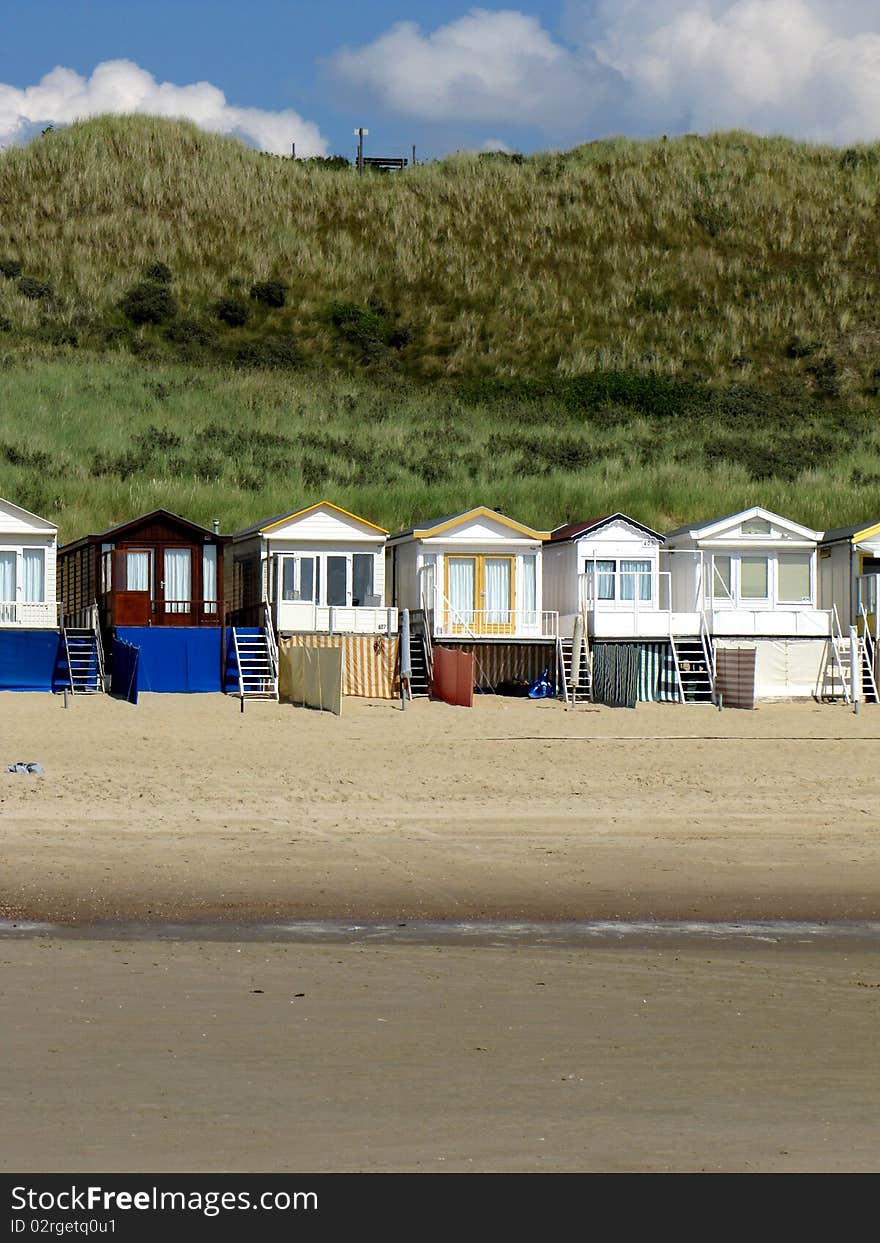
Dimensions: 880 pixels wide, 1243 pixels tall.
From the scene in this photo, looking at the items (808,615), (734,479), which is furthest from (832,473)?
(808,615)

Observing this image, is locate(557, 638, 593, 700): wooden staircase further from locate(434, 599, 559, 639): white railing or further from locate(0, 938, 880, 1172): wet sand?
locate(0, 938, 880, 1172): wet sand

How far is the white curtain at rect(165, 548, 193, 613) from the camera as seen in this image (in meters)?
33.8

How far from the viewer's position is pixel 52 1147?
725 cm

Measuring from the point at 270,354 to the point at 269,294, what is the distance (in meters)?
6.84

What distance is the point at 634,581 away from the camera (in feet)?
115

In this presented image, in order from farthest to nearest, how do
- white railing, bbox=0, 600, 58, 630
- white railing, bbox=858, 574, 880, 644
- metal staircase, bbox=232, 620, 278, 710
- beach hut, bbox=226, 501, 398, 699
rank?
white railing, bbox=858, 574, 880, 644 < beach hut, bbox=226, 501, 398, 699 < white railing, bbox=0, 600, 58, 630 < metal staircase, bbox=232, 620, 278, 710

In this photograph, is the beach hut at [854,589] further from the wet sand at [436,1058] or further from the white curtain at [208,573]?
the wet sand at [436,1058]

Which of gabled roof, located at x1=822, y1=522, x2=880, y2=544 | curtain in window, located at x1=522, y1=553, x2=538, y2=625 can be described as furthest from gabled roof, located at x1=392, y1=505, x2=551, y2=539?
gabled roof, located at x1=822, y1=522, x2=880, y2=544

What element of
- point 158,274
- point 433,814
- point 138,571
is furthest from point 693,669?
point 158,274

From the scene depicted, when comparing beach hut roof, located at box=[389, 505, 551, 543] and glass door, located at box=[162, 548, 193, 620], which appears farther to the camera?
beach hut roof, located at box=[389, 505, 551, 543]

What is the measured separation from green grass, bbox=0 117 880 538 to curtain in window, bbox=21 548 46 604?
7172 millimetres

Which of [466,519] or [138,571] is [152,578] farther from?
[466,519]

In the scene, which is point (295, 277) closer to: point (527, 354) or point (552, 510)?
point (527, 354)
